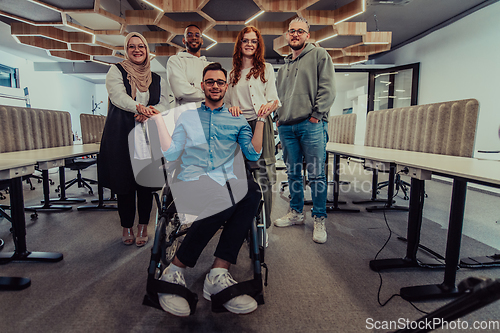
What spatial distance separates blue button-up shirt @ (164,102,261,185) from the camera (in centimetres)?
150

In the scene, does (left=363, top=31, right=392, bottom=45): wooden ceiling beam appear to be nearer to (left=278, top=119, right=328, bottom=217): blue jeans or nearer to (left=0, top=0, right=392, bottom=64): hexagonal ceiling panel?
(left=0, top=0, right=392, bottom=64): hexagonal ceiling panel

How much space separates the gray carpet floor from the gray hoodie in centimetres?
105

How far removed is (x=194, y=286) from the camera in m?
1.52

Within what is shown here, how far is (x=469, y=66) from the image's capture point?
458 cm

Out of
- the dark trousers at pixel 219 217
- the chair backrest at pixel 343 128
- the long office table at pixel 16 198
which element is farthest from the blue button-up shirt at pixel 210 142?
the chair backrest at pixel 343 128

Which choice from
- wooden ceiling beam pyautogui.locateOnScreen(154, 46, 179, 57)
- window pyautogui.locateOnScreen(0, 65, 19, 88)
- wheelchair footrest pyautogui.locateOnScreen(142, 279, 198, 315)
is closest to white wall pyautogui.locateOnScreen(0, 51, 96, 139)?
window pyautogui.locateOnScreen(0, 65, 19, 88)

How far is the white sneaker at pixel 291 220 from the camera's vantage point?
2461 mm

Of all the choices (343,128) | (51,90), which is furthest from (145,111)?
(51,90)

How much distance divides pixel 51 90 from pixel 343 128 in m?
9.96

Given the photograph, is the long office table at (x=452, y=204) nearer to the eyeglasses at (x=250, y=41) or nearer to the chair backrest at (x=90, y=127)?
the eyeglasses at (x=250, y=41)

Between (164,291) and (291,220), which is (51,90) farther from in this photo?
(164,291)

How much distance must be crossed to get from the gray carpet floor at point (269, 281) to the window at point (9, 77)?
689cm

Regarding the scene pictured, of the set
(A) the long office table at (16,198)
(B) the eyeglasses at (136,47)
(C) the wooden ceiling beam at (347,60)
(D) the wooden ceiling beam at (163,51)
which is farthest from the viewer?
(C) the wooden ceiling beam at (347,60)

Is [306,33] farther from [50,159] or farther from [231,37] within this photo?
[231,37]
